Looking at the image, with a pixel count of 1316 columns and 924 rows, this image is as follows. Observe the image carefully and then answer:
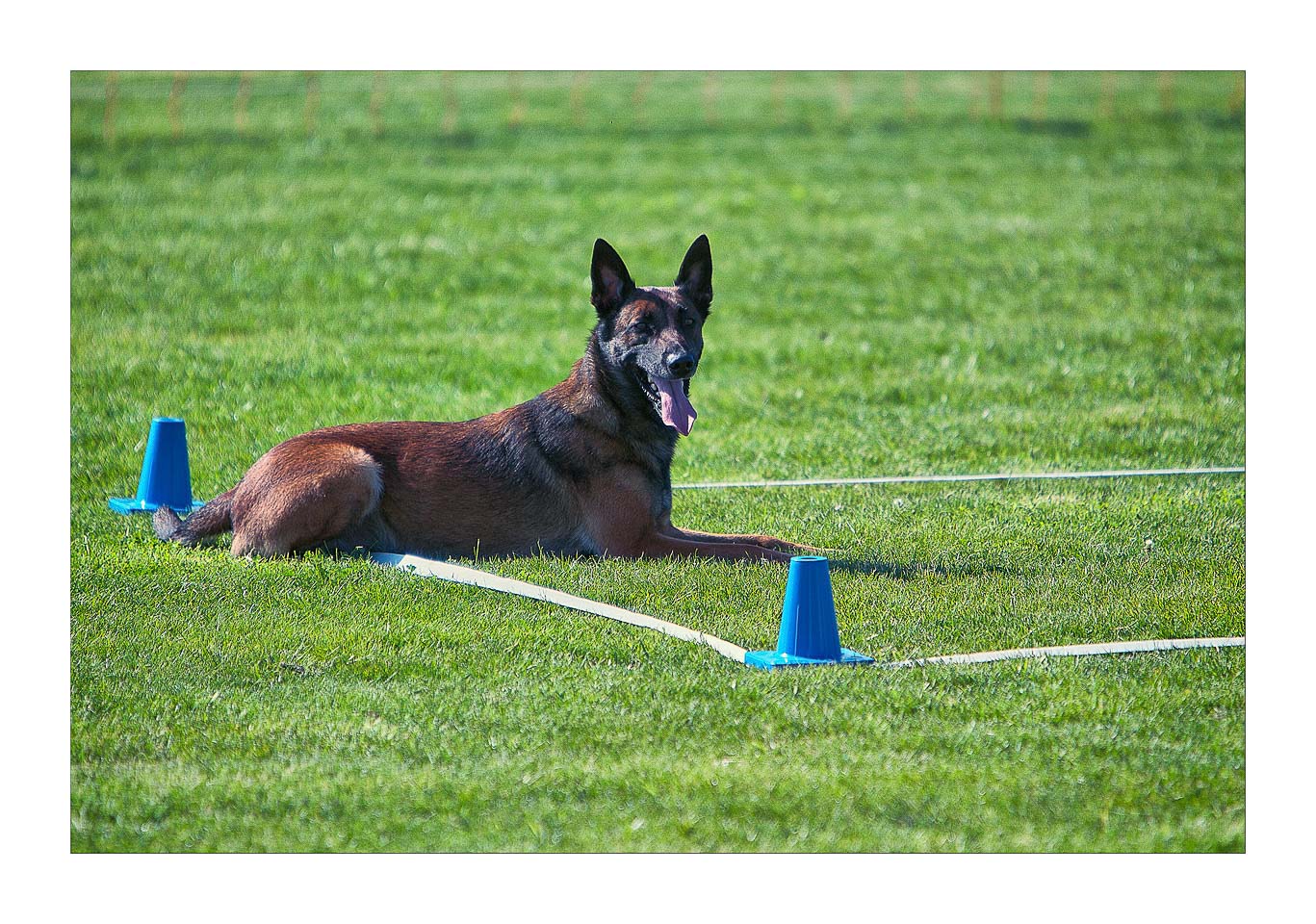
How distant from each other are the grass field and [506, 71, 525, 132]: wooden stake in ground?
0.35ft

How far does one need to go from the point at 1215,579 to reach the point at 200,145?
17805 millimetres

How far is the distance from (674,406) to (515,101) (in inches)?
675

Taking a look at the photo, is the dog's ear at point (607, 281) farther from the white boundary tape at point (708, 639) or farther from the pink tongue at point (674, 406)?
the white boundary tape at point (708, 639)

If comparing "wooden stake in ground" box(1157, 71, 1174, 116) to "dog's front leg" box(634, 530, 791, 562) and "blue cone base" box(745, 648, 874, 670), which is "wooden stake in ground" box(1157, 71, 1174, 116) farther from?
"blue cone base" box(745, 648, 874, 670)

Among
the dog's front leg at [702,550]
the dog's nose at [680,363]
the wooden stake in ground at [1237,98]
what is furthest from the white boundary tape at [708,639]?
the wooden stake in ground at [1237,98]

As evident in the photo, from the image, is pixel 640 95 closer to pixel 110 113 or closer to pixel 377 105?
pixel 377 105

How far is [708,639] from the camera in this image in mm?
7188

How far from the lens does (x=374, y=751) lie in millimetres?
5996

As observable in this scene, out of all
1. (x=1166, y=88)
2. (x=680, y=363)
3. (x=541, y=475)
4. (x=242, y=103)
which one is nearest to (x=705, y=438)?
(x=541, y=475)

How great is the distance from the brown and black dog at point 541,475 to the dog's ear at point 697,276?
1 cm

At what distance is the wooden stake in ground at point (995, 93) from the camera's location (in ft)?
82.8

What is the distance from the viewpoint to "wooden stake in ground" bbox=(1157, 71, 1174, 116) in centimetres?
2530

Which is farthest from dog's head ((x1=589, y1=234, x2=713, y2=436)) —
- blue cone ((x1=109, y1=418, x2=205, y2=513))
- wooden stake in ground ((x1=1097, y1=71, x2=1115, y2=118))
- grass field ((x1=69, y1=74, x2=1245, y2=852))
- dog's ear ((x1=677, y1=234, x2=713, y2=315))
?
wooden stake in ground ((x1=1097, y1=71, x2=1115, y2=118))

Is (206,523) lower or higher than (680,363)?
lower
